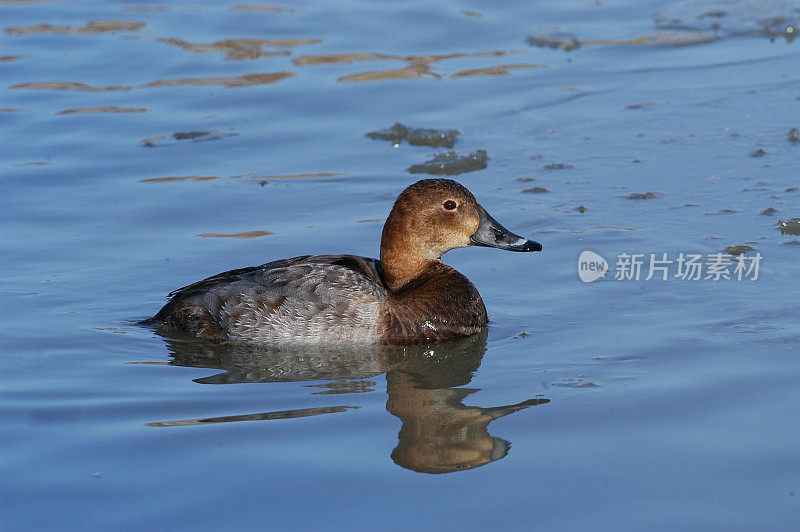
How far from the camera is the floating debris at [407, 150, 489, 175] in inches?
355

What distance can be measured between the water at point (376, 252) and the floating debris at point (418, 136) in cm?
10

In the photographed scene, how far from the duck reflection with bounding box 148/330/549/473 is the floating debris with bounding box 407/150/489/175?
2.85 m

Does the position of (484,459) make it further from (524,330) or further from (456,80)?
(456,80)

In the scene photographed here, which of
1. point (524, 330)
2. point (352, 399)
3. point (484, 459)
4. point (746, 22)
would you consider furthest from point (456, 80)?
point (484, 459)

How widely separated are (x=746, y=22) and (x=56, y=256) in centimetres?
826

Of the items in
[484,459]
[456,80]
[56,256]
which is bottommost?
[484,459]

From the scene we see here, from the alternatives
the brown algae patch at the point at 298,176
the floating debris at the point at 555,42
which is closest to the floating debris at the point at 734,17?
the floating debris at the point at 555,42

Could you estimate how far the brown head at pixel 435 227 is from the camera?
6570mm

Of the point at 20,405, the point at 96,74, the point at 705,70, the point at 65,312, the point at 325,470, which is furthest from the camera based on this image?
the point at 96,74

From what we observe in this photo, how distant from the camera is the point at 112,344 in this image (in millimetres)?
6344

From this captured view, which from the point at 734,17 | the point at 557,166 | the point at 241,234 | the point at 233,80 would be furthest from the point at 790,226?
the point at 233,80

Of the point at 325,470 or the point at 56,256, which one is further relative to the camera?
the point at 56,256

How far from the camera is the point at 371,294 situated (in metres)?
6.47

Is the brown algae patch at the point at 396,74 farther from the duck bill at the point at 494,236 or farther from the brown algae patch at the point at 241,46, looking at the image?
the duck bill at the point at 494,236
